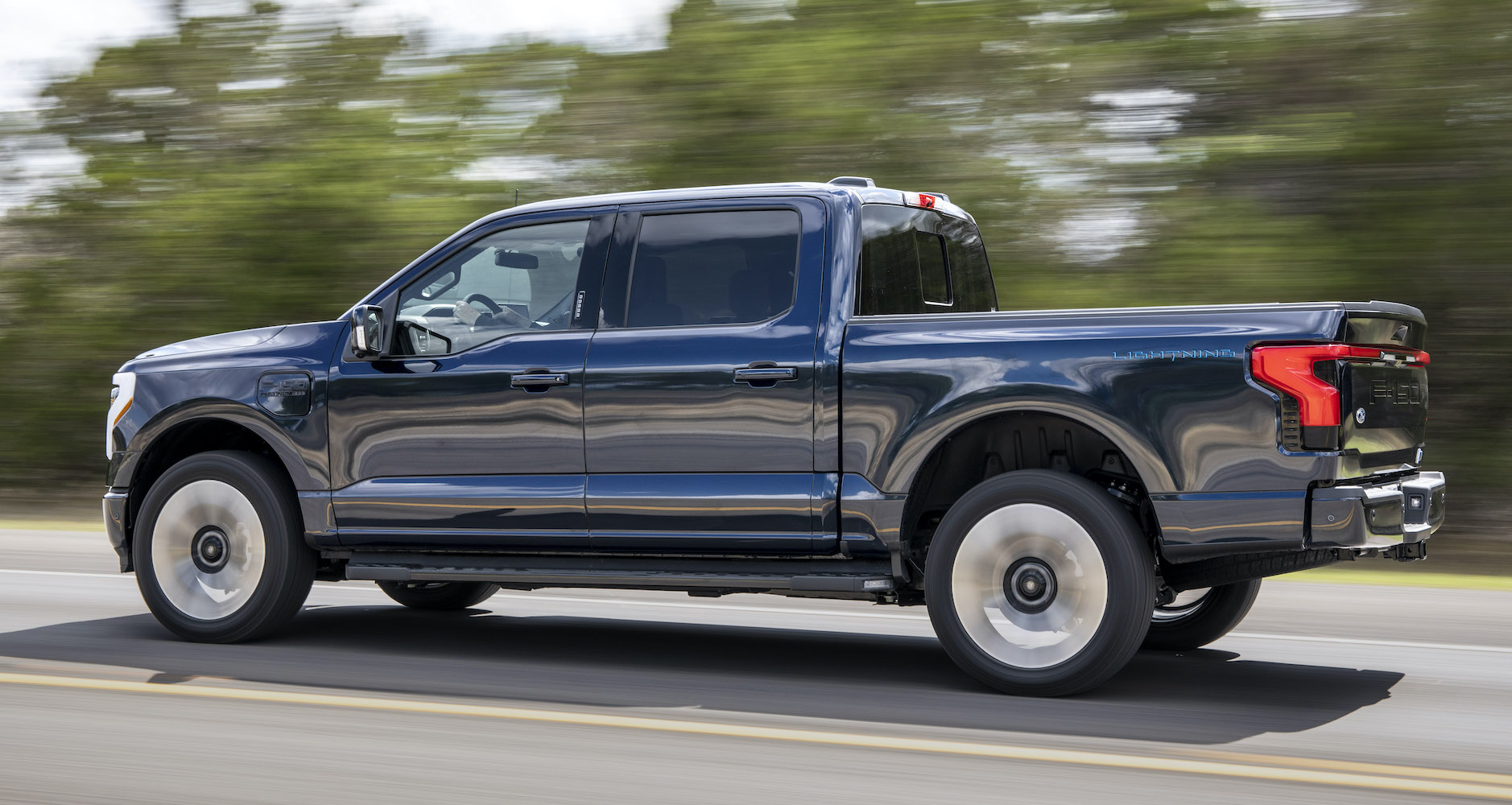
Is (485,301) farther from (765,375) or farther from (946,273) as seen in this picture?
(946,273)

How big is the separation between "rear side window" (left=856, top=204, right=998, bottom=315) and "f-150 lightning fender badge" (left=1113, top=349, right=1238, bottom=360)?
116cm

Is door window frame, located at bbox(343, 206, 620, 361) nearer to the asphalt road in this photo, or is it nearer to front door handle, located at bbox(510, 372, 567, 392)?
front door handle, located at bbox(510, 372, 567, 392)

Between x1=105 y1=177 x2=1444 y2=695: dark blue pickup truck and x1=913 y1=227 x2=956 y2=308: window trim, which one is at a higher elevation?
x1=913 y1=227 x2=956 y2=308: window trim

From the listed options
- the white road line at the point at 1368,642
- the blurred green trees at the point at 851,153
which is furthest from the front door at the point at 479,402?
the blurred green trees at the point at 851,153

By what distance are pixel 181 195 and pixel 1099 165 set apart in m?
10.3

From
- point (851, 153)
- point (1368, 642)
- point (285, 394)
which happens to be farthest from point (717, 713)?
point (851, 153)

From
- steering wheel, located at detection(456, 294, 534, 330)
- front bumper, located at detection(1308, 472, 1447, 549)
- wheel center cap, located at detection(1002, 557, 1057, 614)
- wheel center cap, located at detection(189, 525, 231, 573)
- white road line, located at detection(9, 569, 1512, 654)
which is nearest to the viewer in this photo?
front bumper, located at detection(1308, 472, 1447, 549)

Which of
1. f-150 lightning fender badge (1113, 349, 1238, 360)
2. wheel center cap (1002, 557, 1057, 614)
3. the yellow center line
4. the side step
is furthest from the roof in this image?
the yellow center line

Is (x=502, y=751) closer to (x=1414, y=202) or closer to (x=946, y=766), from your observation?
(x=946, y=766)

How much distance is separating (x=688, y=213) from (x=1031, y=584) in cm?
211

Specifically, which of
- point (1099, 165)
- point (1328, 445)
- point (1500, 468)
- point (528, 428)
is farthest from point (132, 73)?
point (1328, 445)

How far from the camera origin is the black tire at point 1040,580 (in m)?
5.55

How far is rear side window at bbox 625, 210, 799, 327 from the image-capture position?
247 inches

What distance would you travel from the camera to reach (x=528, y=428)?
6473mm
